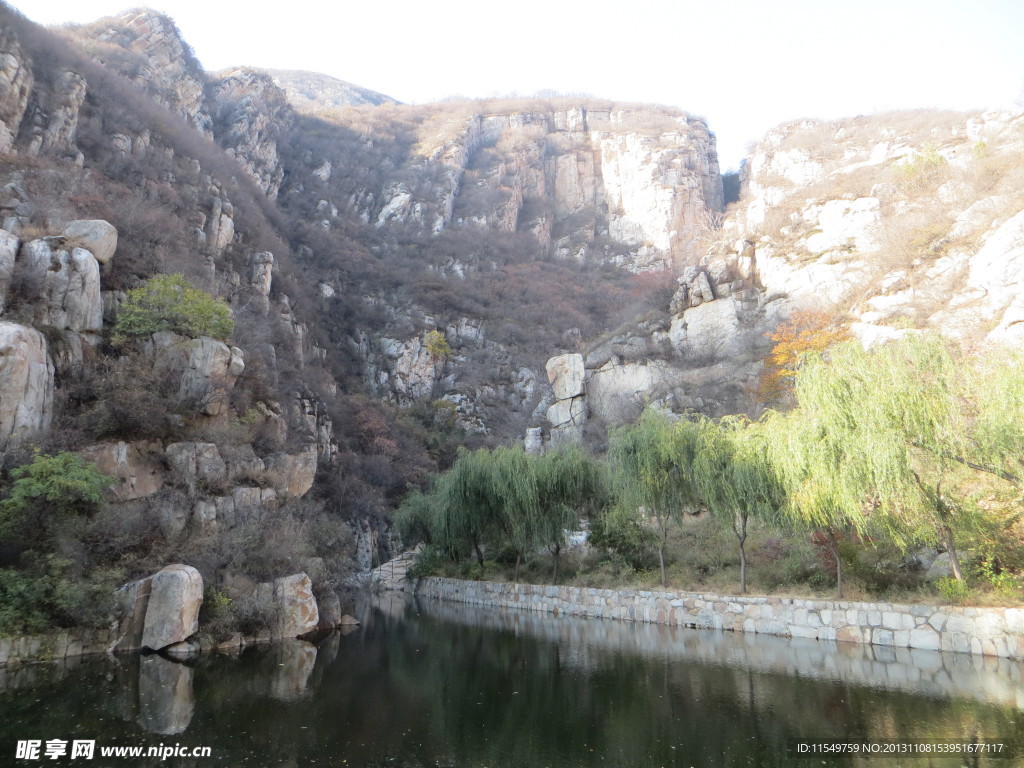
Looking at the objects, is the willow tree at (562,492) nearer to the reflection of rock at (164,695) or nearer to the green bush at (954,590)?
the green bush at (954,590)

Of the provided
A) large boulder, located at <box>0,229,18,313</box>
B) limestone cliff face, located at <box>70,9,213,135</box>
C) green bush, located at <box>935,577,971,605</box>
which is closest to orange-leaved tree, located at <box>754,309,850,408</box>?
green bush, located at <box>935,577,971,605</box>

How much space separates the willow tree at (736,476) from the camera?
16875 mm

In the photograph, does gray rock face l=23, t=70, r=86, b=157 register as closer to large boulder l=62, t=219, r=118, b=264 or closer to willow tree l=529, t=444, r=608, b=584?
large boulder l=62, t=219, r=118, b=264

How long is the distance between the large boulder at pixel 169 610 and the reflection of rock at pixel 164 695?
2.51ft

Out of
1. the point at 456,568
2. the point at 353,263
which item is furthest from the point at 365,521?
the point at 353,263

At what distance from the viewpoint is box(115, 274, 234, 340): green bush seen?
2033 centimetres

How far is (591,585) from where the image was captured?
2305cm

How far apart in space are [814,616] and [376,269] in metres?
51.7

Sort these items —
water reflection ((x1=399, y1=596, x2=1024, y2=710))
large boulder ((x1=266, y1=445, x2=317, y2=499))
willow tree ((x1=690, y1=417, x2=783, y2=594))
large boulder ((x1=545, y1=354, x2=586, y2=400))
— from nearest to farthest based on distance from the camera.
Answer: water reflection ((x1=399, y1=596, x2=1024, y2=710))
willow tree ((x1=690, y1=417, x2=783, y2=594))
large boulder ((x1=266, y1=445, x2=317, y2=499))
large boulder ((x1=545, y1=354, x2=586, y2=400))

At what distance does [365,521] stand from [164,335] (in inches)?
768

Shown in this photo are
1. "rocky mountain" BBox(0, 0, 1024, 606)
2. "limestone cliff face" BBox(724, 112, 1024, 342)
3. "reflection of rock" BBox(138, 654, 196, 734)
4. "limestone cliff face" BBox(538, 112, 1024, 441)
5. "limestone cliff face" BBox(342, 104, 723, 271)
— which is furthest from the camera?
"limestone cliff face" BBox(342, 104, 723, 271)

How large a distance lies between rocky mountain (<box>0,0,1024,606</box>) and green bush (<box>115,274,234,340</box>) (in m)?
0.50

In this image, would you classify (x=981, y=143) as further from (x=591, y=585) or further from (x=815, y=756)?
(x=815, y=756)

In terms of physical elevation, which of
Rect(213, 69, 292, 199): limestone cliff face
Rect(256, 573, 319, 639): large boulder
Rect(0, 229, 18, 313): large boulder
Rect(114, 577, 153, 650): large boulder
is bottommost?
Rect(256, 573, 319, 639): large boulder
